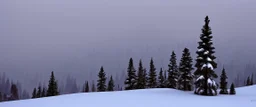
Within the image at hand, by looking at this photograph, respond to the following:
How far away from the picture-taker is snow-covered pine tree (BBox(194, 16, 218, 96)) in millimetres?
27495

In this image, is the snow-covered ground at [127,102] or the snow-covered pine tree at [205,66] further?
the snow-covered pine tree at [205,66]

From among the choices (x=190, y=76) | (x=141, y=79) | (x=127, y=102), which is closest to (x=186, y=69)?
(x=190, y=76)

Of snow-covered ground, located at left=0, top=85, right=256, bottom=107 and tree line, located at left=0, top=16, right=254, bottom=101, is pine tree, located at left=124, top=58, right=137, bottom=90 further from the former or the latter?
snow-covered ground, located at left=0, top=85, right=256, bottom=107

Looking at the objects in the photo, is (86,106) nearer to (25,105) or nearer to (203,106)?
(25,105)

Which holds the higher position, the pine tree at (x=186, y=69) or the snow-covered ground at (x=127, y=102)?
the pine tree at (x=186, y=69)

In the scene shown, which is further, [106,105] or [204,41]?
[204,41]

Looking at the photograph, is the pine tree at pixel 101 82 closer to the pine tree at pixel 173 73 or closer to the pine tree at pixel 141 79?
the pine tree at pixel 141 79

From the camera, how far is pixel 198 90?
90.5 ft

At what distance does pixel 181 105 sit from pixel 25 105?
38.6 ft

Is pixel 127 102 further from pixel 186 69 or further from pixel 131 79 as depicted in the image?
pixel 131 79

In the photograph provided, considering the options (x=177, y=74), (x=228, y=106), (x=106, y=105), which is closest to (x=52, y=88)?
(x=177, y=74)

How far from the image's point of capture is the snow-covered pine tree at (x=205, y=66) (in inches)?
1082

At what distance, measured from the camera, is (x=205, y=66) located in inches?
1119

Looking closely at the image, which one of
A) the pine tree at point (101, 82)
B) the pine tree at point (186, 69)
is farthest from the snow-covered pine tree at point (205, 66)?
the pine tree at point (101, 82)
